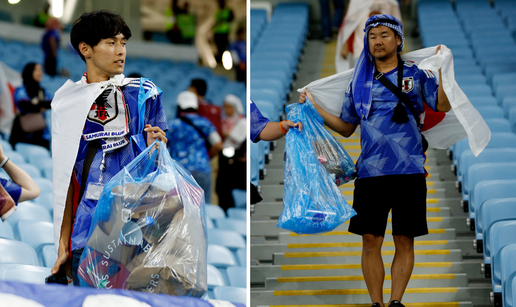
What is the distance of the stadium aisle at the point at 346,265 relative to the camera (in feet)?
8.93

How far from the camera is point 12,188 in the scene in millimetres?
2377

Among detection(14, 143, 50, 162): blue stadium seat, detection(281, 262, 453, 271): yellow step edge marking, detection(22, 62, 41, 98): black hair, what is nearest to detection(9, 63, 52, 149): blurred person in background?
detection(22, 62, 41, 98): black hair

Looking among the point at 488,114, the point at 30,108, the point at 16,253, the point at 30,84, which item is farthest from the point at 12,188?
the point at 488,114

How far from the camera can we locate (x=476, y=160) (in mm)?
3516

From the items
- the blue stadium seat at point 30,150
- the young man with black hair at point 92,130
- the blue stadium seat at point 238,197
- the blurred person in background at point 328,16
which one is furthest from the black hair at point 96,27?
the blurred person in background at point 328,16

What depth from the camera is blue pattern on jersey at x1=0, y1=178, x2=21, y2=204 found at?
93.3 inches

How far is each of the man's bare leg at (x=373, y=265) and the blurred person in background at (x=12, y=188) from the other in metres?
1.38

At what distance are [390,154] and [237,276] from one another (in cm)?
126

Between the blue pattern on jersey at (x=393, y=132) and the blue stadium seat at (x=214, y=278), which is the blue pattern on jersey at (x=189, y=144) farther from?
the blue pattern on jersey at (x=393, y=132)

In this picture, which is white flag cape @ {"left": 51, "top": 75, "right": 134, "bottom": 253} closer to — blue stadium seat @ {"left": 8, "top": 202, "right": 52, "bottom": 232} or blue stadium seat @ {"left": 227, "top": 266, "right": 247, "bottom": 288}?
blue stadium seat @ {"left": 8, "top": 202, "right": 52, "bottom": 232}

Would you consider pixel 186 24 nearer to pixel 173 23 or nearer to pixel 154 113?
pixel 173 23

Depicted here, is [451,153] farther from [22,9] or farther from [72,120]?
[22,9]

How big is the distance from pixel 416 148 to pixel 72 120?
1.34 metres

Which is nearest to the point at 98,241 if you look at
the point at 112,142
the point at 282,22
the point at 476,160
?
the point at 112,142
